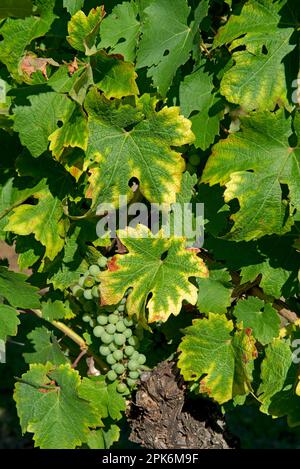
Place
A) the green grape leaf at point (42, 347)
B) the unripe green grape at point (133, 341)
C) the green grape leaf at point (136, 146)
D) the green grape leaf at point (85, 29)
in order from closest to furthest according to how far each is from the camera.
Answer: the green grape leaf at point (85, 29) → the green grape leaf at point (136, 146) → the unripe green grape at point (133, 341) → the green grape leaf at point (42, 347)

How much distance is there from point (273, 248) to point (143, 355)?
0.54 metres

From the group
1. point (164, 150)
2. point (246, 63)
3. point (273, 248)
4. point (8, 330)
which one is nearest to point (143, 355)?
point (8, 330)

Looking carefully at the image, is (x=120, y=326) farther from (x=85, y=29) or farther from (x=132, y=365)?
(x=85, y=29)

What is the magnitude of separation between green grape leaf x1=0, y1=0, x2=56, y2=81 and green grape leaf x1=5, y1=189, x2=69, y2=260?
0.33 metres

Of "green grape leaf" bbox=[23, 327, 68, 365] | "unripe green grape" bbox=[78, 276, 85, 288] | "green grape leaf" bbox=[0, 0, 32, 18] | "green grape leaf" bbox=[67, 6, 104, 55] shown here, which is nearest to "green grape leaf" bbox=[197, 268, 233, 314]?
"unripe green grape" bbox=[78, 276, 85, 288]

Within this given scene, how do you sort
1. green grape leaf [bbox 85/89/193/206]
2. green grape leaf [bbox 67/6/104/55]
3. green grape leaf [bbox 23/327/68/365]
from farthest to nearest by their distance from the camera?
green grape leaf [bbox 23/327/68/365]
green grape leaf [bbox 85/89/193/206]
green grape leaf [bbox 67/6/104/55]

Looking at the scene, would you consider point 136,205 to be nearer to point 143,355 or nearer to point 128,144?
point 128,144

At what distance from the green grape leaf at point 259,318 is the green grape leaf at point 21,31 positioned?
2.80 ft

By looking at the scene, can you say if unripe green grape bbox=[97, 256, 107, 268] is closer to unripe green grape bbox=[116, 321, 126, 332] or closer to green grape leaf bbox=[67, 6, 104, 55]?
unripe green grape bbox=[116, 321, 126, 332]

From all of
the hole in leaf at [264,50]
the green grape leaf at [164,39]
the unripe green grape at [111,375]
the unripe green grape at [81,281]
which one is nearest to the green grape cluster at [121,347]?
the unripe green grape at [111,375]

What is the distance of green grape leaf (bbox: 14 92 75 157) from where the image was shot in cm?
184

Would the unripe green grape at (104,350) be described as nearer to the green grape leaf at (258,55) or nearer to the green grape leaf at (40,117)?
the green grape leaf at (40,117)

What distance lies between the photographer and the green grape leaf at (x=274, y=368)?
197 cm
